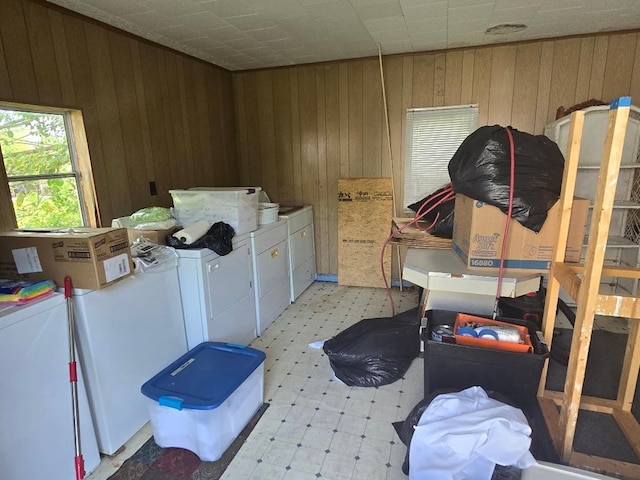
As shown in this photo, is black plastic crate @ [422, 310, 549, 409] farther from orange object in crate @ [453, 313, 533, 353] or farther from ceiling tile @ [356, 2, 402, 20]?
ceiling tile @ [356, 2, 402, 20]

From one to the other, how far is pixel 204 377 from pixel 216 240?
2.81 ft

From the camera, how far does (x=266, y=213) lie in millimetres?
3012

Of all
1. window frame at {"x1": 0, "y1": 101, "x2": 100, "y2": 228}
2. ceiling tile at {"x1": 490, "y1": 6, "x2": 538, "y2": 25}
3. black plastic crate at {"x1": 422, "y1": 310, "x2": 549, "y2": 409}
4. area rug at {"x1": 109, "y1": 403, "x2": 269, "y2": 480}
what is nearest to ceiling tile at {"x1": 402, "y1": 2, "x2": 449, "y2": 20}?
ceiling tile at {"x1": 490, "y1": 6, "x2": 538, "y2": 25}

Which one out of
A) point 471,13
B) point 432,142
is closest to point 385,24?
point 471,13

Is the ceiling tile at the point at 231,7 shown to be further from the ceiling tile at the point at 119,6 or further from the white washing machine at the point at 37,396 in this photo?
the white washing machine at the point at 37,396

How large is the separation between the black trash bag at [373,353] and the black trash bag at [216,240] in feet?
3.04

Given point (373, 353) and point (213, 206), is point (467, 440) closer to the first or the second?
point (373, 353)

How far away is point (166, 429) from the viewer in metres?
1.77

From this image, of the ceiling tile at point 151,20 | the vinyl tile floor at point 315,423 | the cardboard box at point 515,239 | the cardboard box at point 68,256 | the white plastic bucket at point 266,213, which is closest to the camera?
the cardboard box at point 68,256

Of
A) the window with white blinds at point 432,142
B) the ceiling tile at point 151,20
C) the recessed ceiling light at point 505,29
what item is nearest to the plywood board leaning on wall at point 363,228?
the window with white blinds at point 432,142

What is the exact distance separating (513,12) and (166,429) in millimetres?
3237

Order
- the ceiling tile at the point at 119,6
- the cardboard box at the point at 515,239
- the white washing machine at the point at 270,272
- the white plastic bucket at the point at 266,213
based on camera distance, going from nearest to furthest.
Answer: the cardboard box at the point at 515,239, the ceiling tile at the point at 119,6, the white washing machine at the point at 270,272, the white plastic bucket at the point at 266,213

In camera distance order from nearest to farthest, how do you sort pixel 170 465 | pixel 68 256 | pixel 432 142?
pixel 68 256
pixel 170 465
pixel 432 142

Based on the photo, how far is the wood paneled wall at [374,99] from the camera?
120 inches
